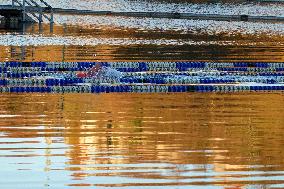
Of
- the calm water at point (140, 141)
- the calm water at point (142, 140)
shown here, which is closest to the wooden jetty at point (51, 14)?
the calm water at point (142, 140)

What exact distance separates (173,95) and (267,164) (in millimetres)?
9831

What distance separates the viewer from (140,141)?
18875 millimetres

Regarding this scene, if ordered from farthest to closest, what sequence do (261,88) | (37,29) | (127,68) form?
(37,29) → (127,68) → (261,88)

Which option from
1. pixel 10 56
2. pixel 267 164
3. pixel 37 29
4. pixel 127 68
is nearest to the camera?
pixel 267 164

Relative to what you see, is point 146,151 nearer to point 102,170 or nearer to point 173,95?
point 102,170

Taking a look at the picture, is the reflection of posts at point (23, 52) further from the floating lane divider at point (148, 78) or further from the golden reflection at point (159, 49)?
the floating lane divider at point (148, 78)

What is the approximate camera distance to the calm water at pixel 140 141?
15.7 meters

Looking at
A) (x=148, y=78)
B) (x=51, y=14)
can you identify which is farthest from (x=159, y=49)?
(x=51, y=14)

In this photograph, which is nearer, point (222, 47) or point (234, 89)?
point (234, 89)

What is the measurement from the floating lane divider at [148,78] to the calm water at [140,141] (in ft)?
4.20

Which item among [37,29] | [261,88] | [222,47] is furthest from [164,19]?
[261,88]

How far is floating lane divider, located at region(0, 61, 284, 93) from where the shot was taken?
90.0 feet

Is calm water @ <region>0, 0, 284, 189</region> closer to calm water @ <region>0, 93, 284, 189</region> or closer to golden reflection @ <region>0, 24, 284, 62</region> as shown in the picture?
calm water @ <region>0, 93, 284, 189</region>

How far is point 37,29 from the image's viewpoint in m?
60.2
